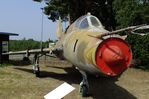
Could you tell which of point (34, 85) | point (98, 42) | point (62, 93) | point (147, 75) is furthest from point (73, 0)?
point (62, 93)

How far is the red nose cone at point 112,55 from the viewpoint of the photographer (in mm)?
10336

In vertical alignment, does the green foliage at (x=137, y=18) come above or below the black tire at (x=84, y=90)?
above

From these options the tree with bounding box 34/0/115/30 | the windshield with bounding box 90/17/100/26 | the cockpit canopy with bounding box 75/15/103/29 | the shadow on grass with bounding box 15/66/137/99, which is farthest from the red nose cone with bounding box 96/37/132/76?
the tree with bounding box 34/0/115/30

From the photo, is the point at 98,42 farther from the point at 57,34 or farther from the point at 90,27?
the point at 57,34

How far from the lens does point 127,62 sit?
1069 cm

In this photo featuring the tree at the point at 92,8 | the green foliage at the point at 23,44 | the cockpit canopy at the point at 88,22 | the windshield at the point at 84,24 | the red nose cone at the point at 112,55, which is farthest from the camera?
the green foliage at the point at 23,44

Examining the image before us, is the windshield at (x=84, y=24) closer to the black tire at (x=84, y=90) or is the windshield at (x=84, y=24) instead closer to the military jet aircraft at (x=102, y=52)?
the military jet aircraft at (x=102, y=52)

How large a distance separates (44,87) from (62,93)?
7033 millimetres

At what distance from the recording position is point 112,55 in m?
10.3

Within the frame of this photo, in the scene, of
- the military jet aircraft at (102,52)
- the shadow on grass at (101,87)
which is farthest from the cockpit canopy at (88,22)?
the shadow on grass at (101,87)

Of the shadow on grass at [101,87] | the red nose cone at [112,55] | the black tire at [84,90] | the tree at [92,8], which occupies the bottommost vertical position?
the shadow on grass at [101,87]

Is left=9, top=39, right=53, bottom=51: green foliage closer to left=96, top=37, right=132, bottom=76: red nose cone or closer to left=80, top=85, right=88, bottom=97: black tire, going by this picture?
left=80, top=85, right=88, bottom=97: black tire

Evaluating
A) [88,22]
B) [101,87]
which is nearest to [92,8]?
[101,87]

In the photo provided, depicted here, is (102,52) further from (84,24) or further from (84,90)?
(84,24)
